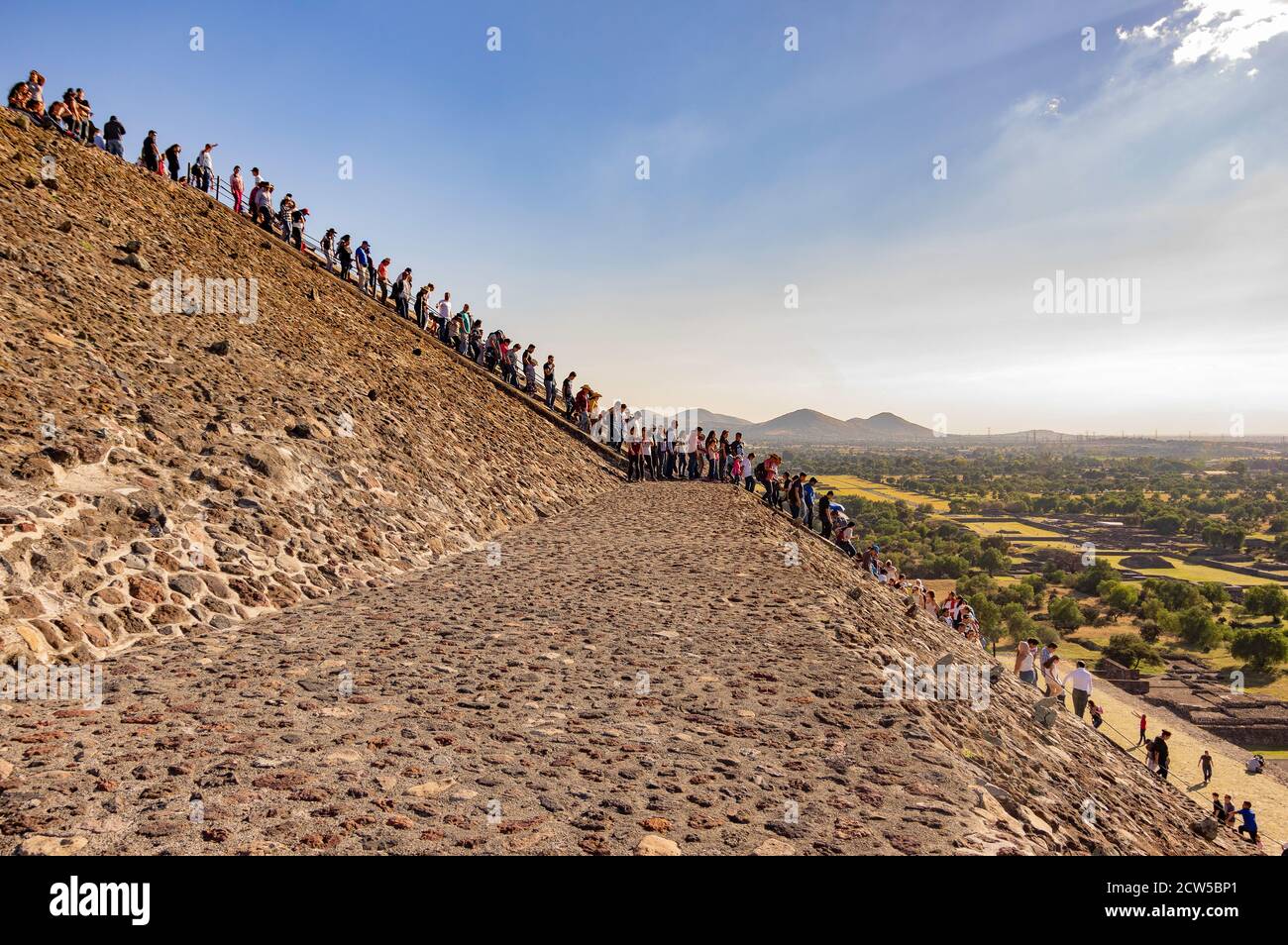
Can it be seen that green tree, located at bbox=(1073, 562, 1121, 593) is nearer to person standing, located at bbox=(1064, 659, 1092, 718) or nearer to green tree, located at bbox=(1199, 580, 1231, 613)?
green tree, located at bbox=(1199, 580, 1231, 613)

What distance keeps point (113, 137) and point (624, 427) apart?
1922cm

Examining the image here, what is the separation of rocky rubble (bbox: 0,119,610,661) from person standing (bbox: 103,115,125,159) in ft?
3.92

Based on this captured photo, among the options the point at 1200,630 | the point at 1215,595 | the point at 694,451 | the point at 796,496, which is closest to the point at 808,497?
the point at 796,496

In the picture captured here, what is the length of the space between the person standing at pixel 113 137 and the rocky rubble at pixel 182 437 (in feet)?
3.92

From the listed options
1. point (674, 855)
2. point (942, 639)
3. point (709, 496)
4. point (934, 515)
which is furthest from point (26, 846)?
point (934, 515)

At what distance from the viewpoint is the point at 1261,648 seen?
159ft

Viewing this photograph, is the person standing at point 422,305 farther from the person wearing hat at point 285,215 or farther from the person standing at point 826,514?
the person standing at point 826,514

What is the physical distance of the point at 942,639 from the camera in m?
13.6

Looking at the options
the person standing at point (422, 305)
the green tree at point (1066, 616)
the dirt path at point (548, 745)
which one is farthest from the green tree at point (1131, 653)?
the person standing at point (422, 305)

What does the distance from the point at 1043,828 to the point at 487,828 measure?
13.0 ft

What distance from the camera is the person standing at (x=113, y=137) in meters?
17.3

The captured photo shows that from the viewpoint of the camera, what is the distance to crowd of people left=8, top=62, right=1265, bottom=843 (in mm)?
15677

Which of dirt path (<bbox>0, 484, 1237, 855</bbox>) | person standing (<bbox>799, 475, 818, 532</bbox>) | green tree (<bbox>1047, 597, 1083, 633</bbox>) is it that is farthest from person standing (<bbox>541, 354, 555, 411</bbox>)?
green tree (<bbox>1047, 597, 1083, 633</bbox>)
